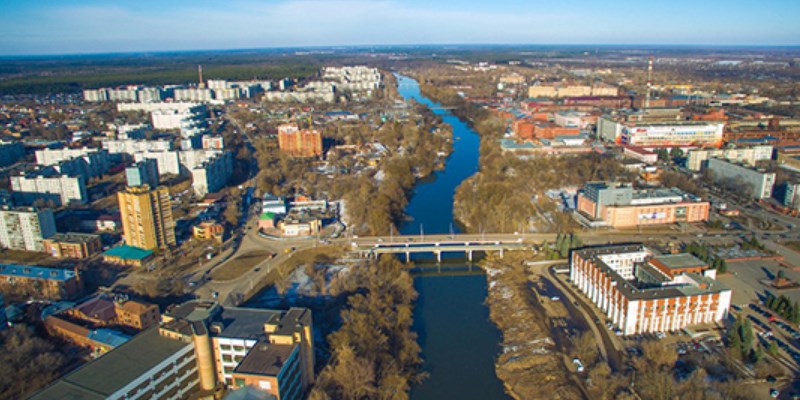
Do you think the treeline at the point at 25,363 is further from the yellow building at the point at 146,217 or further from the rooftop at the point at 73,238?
the rooftop at the point at 73,238

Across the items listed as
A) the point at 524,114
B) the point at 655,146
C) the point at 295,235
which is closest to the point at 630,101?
the point at 524,114

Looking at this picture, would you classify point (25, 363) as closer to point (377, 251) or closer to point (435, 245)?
point (377, 251)

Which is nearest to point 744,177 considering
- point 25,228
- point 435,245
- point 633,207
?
point 633,207

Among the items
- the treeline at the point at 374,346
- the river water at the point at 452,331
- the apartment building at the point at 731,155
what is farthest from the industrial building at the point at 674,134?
the treeline at the point at 374,346

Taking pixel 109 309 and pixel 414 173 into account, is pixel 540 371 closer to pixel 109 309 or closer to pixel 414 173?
pixel 109 309

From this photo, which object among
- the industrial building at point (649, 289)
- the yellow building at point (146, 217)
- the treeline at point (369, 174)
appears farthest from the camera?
the treeline at point (369, 174)
